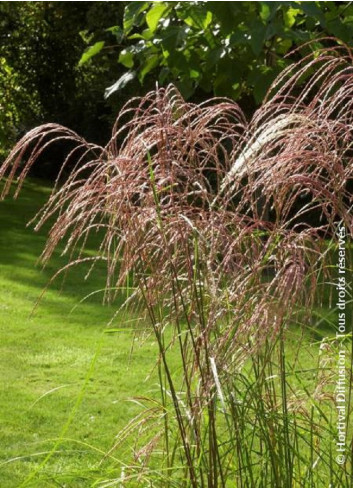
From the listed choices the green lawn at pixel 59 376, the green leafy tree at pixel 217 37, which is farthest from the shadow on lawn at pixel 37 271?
the green leafy tree at pixel 217 37

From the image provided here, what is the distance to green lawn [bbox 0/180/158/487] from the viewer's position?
3756 millimetres

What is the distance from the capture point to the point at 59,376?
16.8 feet

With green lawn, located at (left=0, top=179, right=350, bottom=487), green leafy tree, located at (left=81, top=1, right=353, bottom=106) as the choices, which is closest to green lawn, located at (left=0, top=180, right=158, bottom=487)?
green lawn, located at (left=0, top=179, right=350, bottom=487)

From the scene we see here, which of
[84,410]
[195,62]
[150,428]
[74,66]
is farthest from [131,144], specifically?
[74,66]

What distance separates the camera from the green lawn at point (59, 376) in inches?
148

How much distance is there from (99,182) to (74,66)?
14841mm

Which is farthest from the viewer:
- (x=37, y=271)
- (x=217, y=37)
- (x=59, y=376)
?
(x=37, y=271)

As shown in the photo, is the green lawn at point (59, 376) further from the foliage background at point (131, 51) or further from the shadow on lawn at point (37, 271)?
the foliage background at point (131, 51)

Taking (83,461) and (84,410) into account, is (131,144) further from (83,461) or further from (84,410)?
(84,410)

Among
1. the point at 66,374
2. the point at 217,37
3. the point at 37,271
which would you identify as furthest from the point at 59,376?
the point at 37,271

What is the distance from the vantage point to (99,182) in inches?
74.0

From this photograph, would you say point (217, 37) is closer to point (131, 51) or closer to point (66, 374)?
point (131, 51)

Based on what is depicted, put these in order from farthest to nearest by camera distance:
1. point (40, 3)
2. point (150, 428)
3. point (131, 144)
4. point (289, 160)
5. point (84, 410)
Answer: point (40, 3), point (84, 410), point (150, 428), point (131, 144), point (289, 160)

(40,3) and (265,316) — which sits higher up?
(40,3)
